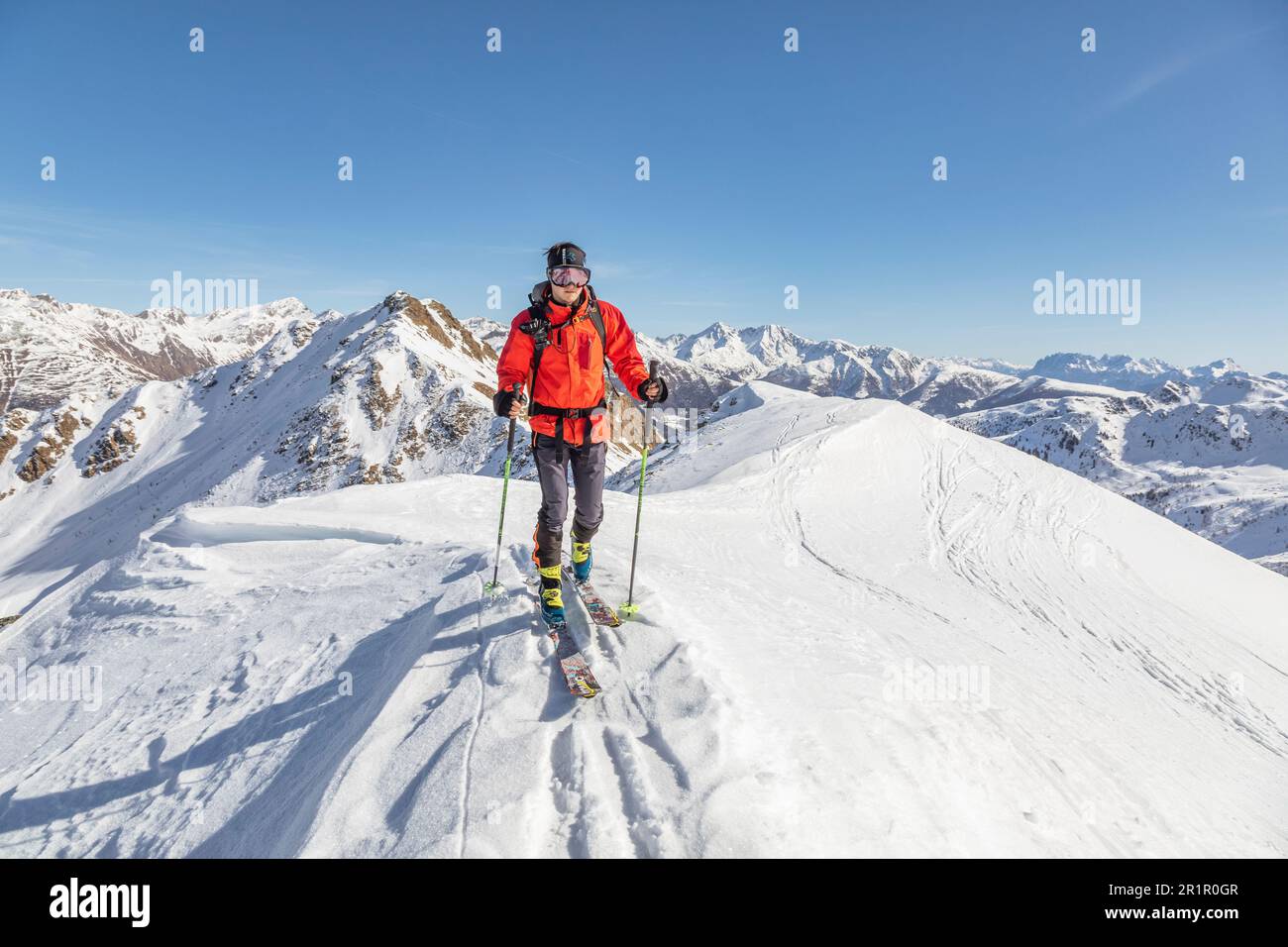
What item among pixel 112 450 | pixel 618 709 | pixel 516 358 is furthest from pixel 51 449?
pixel 618 709

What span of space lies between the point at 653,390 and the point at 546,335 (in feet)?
4.79

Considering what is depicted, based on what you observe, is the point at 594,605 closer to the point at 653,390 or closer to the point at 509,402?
the point at 509,402

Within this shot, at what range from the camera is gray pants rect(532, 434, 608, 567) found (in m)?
6.08

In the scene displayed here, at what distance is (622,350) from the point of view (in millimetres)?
6555

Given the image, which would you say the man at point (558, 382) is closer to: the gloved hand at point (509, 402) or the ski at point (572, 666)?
the gloved hand at point (509, 402)

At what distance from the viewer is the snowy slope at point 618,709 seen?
362 centimetres

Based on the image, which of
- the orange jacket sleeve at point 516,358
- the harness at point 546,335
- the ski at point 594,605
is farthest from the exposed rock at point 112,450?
the harness at point 546,335

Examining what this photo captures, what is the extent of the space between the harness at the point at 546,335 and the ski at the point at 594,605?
1.73 m

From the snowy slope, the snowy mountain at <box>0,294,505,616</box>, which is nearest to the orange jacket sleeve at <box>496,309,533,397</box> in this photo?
the snowy slope

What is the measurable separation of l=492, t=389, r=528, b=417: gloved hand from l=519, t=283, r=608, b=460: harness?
0.17 metres
